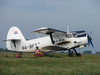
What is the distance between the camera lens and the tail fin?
4203cm

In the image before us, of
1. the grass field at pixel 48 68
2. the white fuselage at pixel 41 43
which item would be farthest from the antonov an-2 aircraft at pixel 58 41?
the grass field at pixel 48 68

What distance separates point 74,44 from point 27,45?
6.86 m

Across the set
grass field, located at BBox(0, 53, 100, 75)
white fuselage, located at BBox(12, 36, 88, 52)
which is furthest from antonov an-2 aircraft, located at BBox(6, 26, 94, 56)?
grass field, located at BBox(0, 53, 100, 75)

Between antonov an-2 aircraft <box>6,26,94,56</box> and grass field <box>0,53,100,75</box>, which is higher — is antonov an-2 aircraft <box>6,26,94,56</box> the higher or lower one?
the higher one

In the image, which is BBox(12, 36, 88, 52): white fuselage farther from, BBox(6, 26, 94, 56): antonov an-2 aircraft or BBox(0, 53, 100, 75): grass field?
BBox(0, 53, 100, 75): grass field

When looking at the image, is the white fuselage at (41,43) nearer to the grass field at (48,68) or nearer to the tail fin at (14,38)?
the tail fin at (14,38)

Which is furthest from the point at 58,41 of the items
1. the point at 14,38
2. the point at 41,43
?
the point at 14,38

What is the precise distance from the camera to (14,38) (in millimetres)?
43188

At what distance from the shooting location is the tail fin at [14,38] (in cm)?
4203

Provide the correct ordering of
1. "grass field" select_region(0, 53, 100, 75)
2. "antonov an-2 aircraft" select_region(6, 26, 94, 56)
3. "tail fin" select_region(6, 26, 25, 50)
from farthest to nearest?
"tail fin" select_region(6, 26, 25, 50), "antonov an-2 aircraft" select_region(6, 26, 94, 56), "grass field" select_region(0, 53, 100, 75)

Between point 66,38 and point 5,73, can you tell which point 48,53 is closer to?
point 66,38

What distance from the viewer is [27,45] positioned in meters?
40.7

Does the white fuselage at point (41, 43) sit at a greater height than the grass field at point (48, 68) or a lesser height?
greater

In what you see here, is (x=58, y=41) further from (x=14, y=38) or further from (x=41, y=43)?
(x=14, y=38)
